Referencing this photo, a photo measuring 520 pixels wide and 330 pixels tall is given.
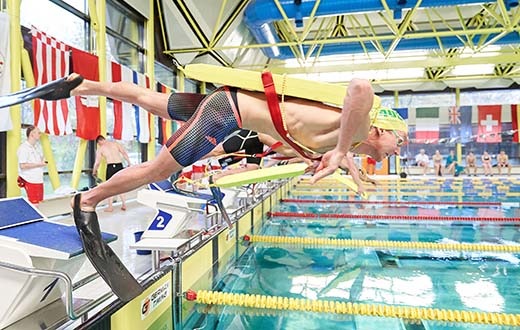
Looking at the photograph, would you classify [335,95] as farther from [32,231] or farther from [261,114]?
[32,231]

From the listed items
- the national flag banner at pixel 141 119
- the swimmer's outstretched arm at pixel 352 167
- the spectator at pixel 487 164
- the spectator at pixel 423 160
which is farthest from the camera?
the spectator at pixel 423 160

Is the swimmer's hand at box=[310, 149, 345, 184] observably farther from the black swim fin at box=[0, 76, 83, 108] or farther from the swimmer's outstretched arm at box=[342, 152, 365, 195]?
the swimmer's outstretched arm at box=[342, 152, 365, 195]

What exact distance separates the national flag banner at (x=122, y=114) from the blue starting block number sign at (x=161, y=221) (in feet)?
14.9

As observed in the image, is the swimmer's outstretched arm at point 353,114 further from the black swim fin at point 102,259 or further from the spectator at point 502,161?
the spectator at point 502,161

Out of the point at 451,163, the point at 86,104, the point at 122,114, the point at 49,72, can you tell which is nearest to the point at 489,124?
the point at 451,163

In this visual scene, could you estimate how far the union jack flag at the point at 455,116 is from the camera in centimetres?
1523

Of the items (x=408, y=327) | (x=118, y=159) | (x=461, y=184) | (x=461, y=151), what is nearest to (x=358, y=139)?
(x=408, y=327)

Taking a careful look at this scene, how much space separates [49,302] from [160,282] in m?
0.62

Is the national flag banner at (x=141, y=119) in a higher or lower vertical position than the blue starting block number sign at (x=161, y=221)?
higher

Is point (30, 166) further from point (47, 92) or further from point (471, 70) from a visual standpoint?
point (471, 70)

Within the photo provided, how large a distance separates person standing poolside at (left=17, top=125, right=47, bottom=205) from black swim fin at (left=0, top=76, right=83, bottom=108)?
139 inches

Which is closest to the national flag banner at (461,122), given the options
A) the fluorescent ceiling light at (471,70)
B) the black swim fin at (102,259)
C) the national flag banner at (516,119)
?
the fluorescent ceiling light at (471,70)

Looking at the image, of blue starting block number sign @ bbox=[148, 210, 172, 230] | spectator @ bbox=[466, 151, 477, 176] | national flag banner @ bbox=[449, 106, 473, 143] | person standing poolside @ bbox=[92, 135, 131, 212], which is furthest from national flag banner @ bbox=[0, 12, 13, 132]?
spectator @ bbox=[466, 151, 477, 176]

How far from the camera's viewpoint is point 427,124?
15453 millimetres
